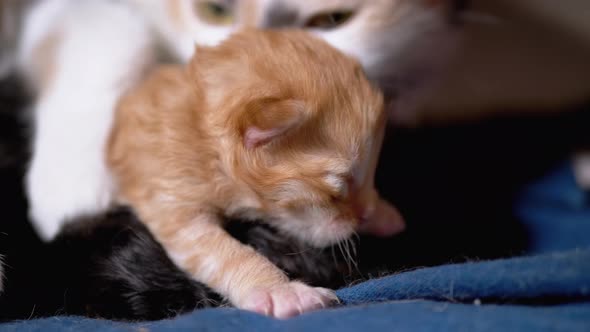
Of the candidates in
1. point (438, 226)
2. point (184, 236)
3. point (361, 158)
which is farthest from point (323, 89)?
point (438, 226)

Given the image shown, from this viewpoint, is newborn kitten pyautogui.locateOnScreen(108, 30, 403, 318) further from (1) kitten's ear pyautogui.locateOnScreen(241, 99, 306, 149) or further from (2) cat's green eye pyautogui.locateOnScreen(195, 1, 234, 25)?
(2) cat's green eye pyautogui.locateOnScreen(195, 1, 234, 25)

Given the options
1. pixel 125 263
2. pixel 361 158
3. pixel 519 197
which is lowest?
pixel 519 197

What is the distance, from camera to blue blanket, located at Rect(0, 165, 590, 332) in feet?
2.10

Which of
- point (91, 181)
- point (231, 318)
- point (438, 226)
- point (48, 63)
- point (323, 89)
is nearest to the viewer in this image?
point (231, 318)

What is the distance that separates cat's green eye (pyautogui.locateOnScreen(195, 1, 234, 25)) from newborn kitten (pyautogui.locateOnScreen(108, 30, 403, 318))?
21 cm

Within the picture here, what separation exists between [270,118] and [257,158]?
3.3 inches

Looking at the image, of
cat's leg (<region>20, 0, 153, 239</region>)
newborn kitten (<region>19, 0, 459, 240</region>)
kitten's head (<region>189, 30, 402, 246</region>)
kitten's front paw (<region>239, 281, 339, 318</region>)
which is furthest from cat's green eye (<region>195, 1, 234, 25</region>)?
kitten's front paw (<region>239, 281, 339, 318</region>)

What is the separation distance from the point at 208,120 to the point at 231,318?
0.29 meters

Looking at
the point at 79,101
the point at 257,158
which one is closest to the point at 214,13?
the point at 79,101

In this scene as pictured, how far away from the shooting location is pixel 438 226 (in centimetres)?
107

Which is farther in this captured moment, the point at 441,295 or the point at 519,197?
the point at 519,197

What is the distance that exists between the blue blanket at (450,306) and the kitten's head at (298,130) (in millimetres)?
126

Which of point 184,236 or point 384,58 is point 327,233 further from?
point 384,58

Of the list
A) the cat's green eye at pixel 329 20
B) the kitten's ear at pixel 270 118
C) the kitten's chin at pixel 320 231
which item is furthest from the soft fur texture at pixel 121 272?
the cat's green eye at pixel 329 20
